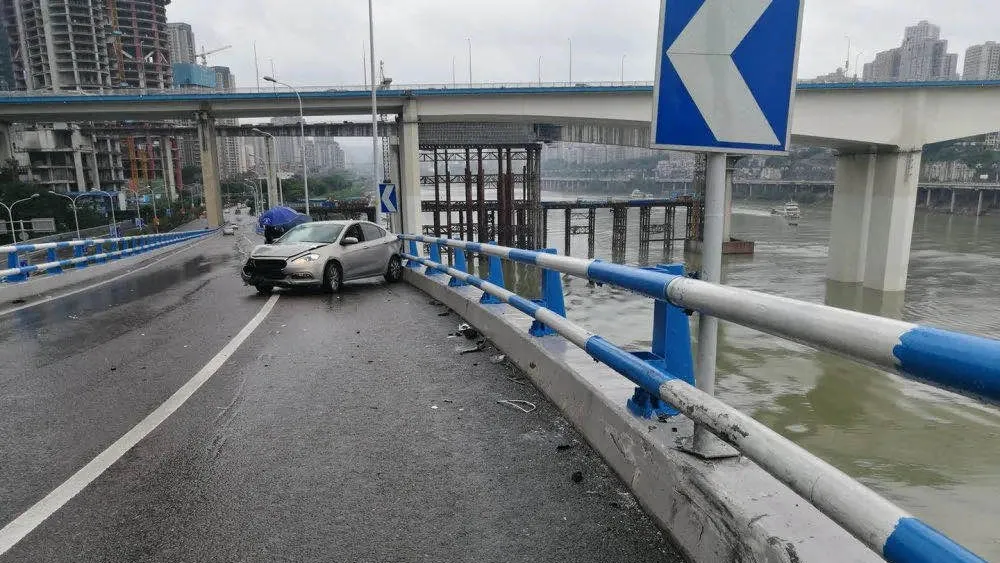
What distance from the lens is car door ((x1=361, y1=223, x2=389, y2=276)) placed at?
1438cm

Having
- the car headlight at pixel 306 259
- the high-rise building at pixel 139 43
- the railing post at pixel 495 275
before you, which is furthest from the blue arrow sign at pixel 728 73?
the high-rise building at pixel 139 43

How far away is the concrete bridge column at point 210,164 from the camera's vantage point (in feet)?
175

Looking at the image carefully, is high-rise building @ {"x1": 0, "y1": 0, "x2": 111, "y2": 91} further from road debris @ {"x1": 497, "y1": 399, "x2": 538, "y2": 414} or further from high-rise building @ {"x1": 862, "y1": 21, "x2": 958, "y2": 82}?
high-rise building @ {"x1": 862, "y1": 21, "x2": 958, "y2": 82}

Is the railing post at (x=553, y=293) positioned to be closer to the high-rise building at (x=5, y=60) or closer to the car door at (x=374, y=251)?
the car door at (x=374, y=251)

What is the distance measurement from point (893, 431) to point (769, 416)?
2.73 meters

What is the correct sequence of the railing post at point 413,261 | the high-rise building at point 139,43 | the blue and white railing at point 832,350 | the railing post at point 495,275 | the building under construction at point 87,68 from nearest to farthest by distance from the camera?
the blue and white railing at point 832,350, the railing post at point 495,275, the railing post at point 413,261, the building under construction at point 87,68, the high-rise building at point 139,43

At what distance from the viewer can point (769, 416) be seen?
15125mm

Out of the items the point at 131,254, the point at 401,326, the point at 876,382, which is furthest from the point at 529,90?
the point at 401,326

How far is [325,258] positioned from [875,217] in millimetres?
39175

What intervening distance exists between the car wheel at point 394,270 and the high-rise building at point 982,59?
20663 centimetres

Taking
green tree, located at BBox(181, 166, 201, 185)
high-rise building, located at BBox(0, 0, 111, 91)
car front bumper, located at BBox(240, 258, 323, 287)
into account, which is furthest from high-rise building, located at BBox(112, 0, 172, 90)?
car front bumper, located at BBox(240, 258, 323, 287)

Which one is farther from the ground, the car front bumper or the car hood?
the car hood

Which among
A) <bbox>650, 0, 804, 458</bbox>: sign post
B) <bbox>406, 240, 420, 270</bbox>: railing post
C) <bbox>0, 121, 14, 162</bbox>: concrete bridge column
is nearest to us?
<bbox>650, 0, 804, 458</bbox>: sign post

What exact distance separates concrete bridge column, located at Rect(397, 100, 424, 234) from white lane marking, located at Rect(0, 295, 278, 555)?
36.2m
